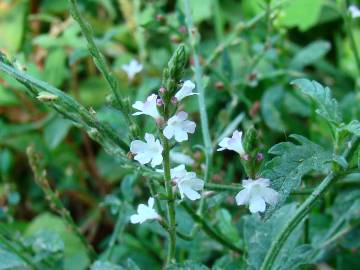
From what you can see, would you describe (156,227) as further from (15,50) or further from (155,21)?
(15,50)

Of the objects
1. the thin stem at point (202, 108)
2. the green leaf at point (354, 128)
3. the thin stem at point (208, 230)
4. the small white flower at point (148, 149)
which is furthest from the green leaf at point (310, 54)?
the small white flower at point (148, 149)

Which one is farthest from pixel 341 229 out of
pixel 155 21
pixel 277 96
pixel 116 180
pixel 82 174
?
pixel 82 174

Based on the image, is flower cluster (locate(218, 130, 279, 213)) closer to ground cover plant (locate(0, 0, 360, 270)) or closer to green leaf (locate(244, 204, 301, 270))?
ground cover plant (locate(0, 0, 360, 270))

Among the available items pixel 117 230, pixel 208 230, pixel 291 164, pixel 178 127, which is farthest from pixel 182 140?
pixel 117 230

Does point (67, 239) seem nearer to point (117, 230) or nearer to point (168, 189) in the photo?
point (117, 230)

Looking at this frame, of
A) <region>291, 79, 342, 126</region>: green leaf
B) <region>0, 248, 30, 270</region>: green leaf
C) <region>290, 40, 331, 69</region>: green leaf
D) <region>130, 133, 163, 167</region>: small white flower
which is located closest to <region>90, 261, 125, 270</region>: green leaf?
<region>0, 248, 30, 270</region>: green leaf

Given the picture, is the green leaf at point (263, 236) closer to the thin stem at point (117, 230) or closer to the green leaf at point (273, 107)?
the thin stem at point (117, 230)
